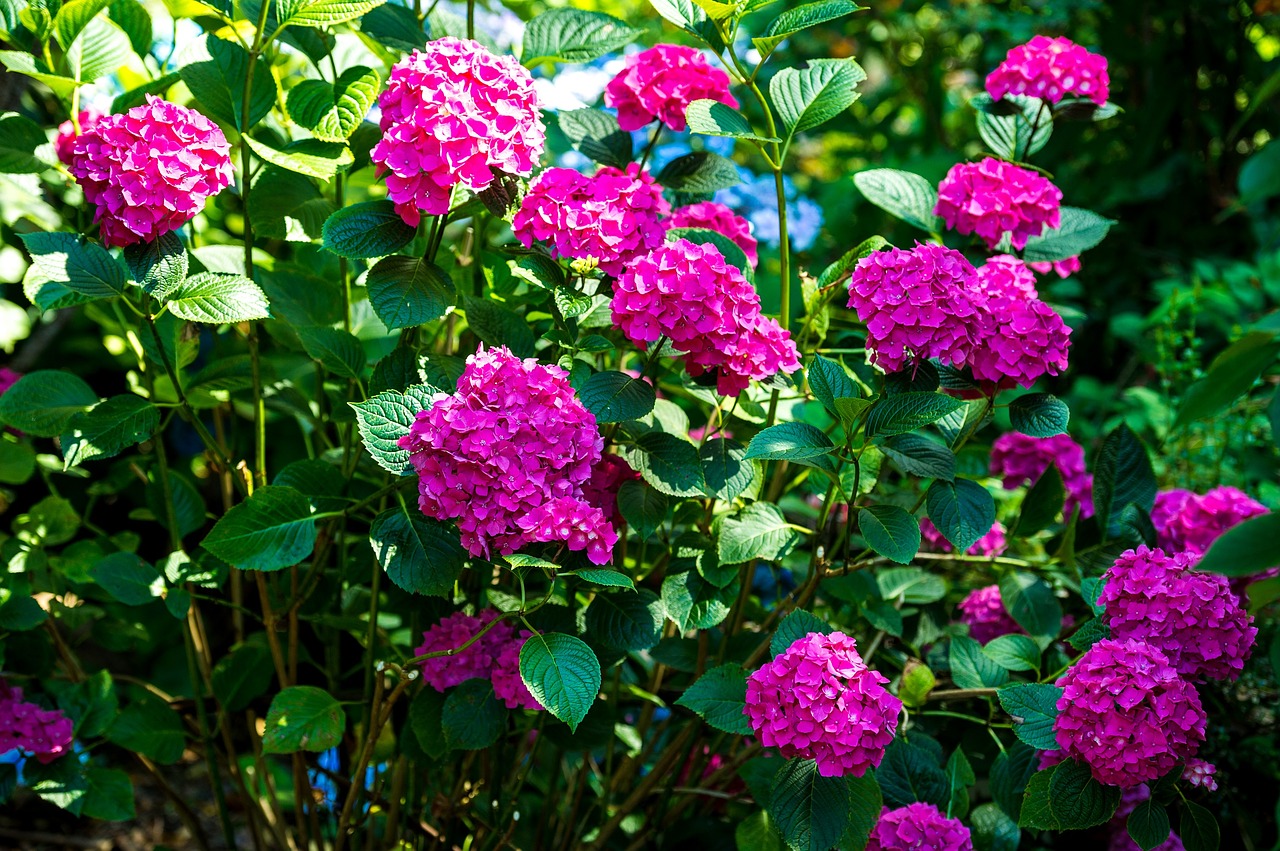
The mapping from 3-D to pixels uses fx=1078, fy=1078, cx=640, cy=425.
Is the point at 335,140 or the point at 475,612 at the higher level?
the point at 335,140

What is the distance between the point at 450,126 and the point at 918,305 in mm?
539

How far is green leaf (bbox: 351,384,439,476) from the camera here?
114 cm

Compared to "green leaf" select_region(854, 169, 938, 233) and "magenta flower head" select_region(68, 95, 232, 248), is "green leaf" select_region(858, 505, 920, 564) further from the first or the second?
"magenta flower head" select_region(68, 95, 232, 248)

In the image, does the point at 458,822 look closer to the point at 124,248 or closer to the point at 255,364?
the point at 255,364

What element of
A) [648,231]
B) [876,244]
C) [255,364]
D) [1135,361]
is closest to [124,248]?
[255,364]

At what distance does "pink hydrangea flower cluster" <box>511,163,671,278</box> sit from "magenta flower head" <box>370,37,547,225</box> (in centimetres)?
5

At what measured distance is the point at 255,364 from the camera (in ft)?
4.63

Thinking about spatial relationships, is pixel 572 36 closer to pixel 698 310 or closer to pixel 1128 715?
pixel 698 310

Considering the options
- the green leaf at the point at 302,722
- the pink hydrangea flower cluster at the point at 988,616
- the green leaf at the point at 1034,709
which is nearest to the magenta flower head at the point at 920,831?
Result: the green leaf at the point at 1034,709

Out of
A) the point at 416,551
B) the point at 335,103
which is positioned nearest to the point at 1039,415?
the point at 416,551

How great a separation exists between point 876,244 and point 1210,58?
2615 millimetres

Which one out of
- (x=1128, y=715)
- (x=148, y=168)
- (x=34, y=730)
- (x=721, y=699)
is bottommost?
(x=34, y=730)

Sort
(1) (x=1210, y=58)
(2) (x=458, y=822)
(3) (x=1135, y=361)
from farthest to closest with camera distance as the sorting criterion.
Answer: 1. (1) (x=1210, y=58)
2. (3) (x=1135, y=361)
3. (2) (x=458, y=822)

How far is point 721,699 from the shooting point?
1.26m
